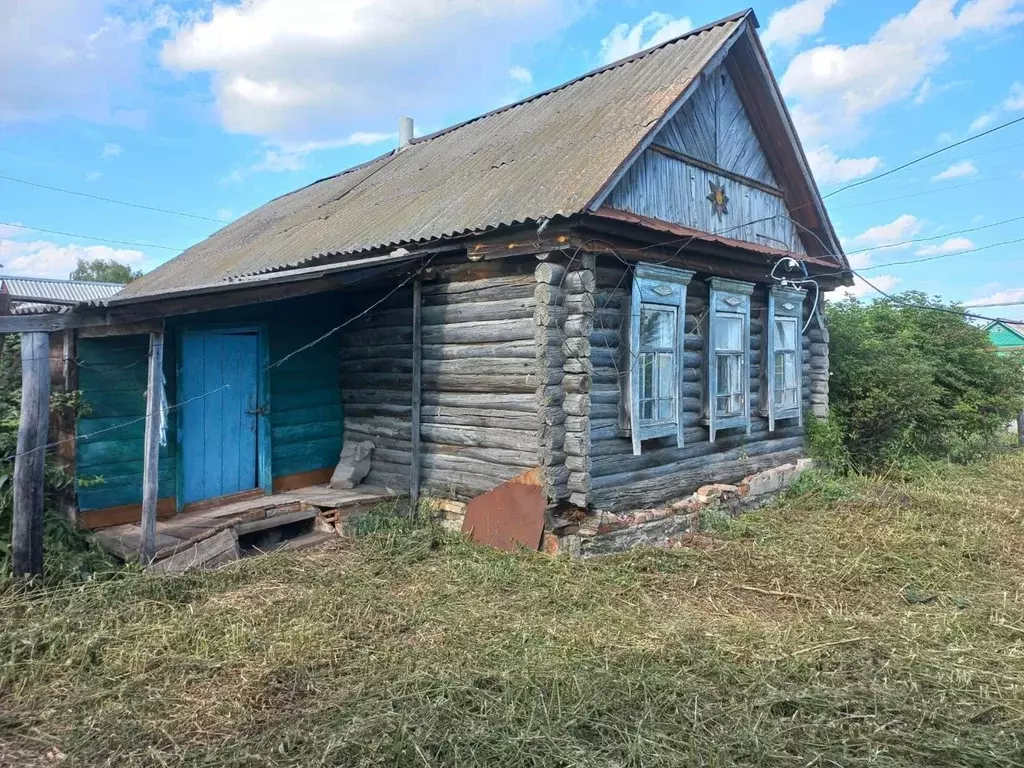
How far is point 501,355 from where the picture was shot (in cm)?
703

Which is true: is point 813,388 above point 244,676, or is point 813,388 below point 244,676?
above

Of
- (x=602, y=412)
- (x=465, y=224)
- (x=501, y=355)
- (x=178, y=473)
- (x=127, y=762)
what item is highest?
(x=465, y=224)

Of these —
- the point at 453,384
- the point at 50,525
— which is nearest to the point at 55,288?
the point at 50,525

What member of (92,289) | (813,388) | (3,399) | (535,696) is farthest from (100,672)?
(92,289)

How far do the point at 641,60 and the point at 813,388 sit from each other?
5579 mm

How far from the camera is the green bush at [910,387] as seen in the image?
11.0 meters

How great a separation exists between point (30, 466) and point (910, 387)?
11.7m

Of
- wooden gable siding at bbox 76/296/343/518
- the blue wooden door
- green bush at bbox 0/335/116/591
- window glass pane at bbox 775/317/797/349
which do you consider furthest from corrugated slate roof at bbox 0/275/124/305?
window glass pane at bbox 775/317/797/349

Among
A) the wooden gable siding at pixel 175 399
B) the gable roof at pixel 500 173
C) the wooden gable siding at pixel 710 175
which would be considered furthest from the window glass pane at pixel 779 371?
the wooden gable siding at pixel 175 399

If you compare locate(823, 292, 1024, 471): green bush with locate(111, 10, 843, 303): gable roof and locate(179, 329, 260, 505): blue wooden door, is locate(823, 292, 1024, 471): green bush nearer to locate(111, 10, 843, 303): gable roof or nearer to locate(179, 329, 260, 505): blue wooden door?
locate(111, 10, 843, 303): gable roof

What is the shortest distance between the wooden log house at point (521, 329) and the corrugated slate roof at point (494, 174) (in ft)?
0.17

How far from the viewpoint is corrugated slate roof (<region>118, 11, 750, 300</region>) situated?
6965mm

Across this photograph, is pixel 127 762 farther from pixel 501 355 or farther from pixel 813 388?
pixel 813 388

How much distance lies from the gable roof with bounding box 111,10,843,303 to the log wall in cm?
113
